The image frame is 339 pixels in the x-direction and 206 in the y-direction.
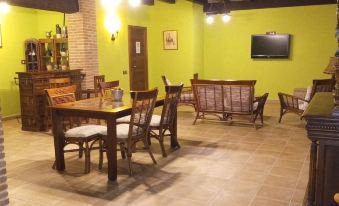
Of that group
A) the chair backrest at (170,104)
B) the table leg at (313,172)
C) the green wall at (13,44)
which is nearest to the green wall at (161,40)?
the green wall at (13,44)

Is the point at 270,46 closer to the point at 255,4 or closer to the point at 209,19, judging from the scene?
the point at 255,4

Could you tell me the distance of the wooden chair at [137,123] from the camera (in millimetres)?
3541

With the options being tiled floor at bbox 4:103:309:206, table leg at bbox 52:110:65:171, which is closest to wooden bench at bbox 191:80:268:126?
tiled floor at bbox 4:103:309:206

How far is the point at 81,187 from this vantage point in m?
3.41

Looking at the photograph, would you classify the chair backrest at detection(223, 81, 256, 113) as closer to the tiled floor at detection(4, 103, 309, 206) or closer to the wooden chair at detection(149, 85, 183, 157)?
the tiled floor at detection(4, 103, 309, 206)

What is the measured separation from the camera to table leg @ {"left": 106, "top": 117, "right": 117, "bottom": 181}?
348 cm

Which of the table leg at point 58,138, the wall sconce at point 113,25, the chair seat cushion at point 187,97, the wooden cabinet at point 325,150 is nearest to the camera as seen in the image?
the wooden cabinet at point 325,150

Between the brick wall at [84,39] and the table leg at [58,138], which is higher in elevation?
the brick wall at [84,39]

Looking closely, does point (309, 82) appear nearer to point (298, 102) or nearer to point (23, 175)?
point (298, 102)

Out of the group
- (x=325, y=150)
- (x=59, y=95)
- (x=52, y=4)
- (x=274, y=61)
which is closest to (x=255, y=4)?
(x=274, y=61)

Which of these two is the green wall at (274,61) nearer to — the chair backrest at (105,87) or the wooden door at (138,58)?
the wooden door at (138,58)

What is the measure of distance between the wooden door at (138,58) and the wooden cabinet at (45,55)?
1907mm

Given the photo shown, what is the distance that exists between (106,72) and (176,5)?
2.83 metres

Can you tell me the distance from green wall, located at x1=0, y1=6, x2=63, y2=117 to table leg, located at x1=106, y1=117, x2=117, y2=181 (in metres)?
4.58
